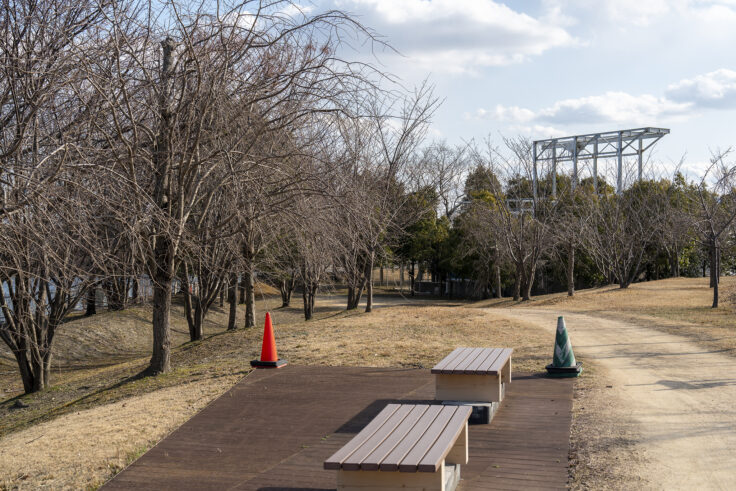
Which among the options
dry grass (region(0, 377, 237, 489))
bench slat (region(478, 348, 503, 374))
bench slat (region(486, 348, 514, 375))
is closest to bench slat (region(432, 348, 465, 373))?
bench slat (region(478, 348, 503, 374))

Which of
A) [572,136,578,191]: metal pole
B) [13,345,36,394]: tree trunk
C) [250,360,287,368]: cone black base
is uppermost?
[572,136,578,191]: metal pole

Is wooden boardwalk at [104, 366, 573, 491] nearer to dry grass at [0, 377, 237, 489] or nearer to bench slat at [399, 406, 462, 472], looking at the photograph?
dry grass at [0, 377, 237, 489]

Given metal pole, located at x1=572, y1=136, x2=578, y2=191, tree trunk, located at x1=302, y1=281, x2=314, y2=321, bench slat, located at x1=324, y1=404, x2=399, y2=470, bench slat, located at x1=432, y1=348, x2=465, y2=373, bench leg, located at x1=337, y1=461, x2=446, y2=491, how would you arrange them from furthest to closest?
metal pole, located at x1=572, y1=136, x2=578, y2=191, tree trunk, located at x1=302, y1=281, x2=314, y2=321, bench slat, located at x1=432, y1=348, x2=465, y2=373, bench leg, located at x1=337, y1=461, x2=446, y2=491, bench slat, located at x1=324, y1=404, x2=399, y2=470

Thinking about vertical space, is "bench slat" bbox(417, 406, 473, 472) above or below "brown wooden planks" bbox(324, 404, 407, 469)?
above

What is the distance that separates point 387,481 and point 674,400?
4.97 meters

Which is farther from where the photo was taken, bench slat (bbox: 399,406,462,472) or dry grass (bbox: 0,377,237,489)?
dry grass (bbox: 0,377,237,489)

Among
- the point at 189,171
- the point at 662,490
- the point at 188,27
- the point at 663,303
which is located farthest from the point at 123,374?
the point at 663,303

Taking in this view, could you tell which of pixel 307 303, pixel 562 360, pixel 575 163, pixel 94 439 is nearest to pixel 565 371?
pixel 562 360

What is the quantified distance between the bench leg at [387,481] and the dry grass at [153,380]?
2.84m

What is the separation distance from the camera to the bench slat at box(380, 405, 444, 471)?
434 cm

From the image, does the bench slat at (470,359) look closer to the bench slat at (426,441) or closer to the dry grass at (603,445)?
the dry grass at (603,445)

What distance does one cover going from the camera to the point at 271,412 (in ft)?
26.6

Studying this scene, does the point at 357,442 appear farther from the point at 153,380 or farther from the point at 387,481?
the point at 153,380

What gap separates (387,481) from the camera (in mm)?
4566
